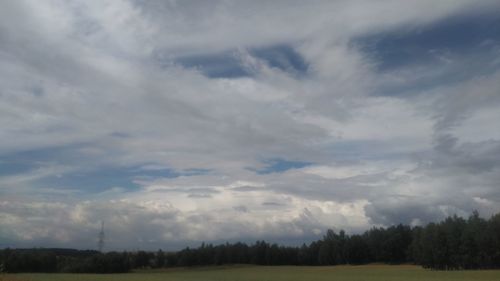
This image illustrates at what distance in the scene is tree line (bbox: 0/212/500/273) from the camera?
114000 mm

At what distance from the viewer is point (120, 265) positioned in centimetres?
14875

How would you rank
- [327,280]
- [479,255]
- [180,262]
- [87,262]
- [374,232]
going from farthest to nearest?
[180,262]
[374,232]
[87,262]
[479,255]
[327,280]

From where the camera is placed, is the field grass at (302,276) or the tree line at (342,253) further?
the tree line at (342,253)

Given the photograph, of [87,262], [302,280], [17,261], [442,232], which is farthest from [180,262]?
[302,280]

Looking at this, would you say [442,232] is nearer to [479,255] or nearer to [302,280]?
[479,255]

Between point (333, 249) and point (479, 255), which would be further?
point (333, 249)

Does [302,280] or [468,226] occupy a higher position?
[468,226]

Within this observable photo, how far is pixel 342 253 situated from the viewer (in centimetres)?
16300

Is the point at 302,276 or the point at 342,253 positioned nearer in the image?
the point at 302,276

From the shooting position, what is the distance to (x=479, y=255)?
111688mm

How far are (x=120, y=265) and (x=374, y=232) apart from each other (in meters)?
76.7

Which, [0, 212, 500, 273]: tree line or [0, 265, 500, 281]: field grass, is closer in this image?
[0, 265, 500, 281]: field grass

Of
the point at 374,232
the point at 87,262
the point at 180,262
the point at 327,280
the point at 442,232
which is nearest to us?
the point at 327,280

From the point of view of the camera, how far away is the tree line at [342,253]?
114000 millimetres
